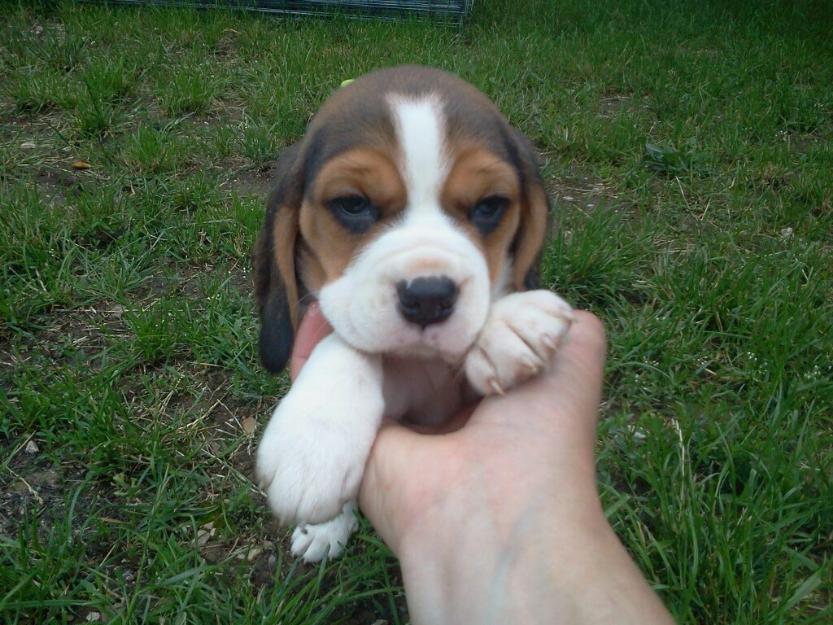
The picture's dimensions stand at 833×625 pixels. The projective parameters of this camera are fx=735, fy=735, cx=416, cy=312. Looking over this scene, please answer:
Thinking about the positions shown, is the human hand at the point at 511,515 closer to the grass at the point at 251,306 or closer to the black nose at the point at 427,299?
the black nose at the point at 427,299

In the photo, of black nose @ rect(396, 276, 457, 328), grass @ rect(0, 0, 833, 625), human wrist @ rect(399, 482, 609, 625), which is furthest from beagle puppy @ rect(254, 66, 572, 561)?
grass @ rect(0, 0, 833, 625)

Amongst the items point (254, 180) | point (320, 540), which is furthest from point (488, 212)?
point (254, 180)

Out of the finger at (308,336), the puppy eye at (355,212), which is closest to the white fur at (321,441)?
the finger at (308,336)

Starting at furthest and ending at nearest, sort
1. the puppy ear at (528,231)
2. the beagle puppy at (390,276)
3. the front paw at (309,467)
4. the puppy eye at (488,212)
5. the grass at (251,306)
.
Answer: the puppy ear at (528,231), the grass at (251,306), the puppy eye at (488,212), the beagle puppy at (390,276), the front paw at (309,467)

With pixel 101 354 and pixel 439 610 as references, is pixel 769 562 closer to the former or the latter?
pixel 439 610

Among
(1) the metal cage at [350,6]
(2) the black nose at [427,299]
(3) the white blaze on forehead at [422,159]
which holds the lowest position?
(1) the metal cage at [350,6]

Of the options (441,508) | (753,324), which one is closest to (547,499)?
(441,508)

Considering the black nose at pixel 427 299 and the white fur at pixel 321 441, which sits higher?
the black nose at pixel 427 299

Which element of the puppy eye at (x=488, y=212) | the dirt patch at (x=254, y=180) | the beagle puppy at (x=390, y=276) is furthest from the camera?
the dirt patch at (x=254, y=180)
